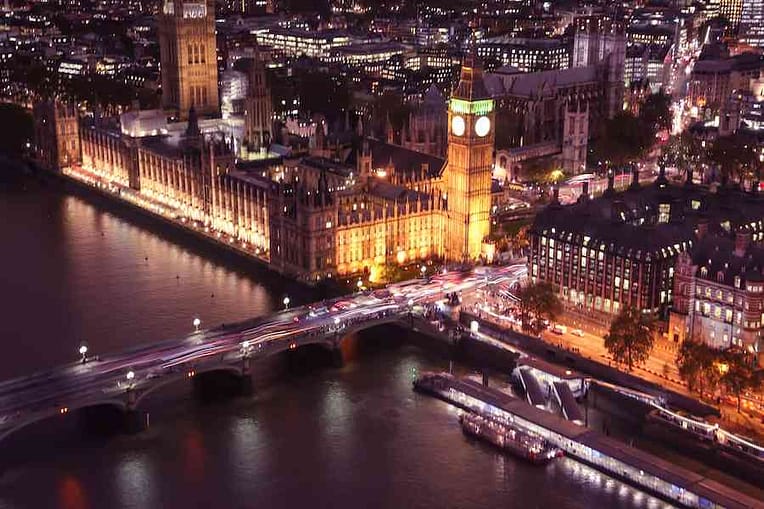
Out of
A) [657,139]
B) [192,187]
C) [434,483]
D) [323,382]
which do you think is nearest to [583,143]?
[657,139]

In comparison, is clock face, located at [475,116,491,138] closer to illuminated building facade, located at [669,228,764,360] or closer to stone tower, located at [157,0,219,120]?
illuminated building facade, located at [669,228,764,360]

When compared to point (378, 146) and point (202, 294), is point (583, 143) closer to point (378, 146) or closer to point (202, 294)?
point (378, 146)

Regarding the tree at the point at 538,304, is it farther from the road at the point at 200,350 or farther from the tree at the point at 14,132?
the tree at the point at 14,132

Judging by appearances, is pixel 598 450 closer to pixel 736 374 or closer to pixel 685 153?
pixel 736 374

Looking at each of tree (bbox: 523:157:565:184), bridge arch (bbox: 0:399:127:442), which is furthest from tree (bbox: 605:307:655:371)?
tree (bbox: 523:157:565:184)

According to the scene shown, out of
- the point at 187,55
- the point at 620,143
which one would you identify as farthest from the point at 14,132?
the point at 620,143

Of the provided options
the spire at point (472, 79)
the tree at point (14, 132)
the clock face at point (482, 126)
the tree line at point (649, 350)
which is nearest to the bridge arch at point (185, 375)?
the tree line at point (649, 350)
